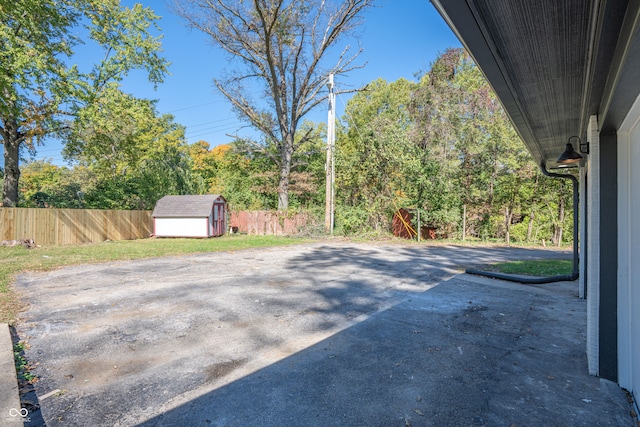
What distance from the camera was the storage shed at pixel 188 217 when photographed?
17281 mm

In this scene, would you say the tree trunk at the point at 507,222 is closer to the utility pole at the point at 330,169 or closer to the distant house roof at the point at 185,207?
the utility pole at the point at 330,169

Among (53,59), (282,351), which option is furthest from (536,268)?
(53,59)

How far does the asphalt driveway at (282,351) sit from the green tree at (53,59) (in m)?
10.5

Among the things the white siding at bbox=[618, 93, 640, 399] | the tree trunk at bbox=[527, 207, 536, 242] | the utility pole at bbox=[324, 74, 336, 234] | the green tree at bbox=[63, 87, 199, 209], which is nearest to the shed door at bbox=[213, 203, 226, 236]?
the green tree at bbox=[63, 87, 199, 209]

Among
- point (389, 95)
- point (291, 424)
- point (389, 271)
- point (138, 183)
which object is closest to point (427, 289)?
point (389, 271)

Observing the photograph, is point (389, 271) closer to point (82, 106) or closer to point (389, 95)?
point (82, 106)

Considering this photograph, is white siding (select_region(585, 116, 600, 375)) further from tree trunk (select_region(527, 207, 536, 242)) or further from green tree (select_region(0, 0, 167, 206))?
green tree (select_region(0, 0, 167, 206))

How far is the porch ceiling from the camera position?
149cm

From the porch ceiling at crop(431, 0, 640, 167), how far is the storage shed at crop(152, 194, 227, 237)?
16400 mm

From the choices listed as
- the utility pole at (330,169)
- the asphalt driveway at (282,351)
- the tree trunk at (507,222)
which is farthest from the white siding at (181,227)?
the tree trunk at (507,222)

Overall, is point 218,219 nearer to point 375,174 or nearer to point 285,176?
point 285,176

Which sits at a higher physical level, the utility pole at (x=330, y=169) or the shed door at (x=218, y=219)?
the utility pole at (x=330, y=169)

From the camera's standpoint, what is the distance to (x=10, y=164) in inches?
540

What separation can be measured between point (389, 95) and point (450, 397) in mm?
26638
